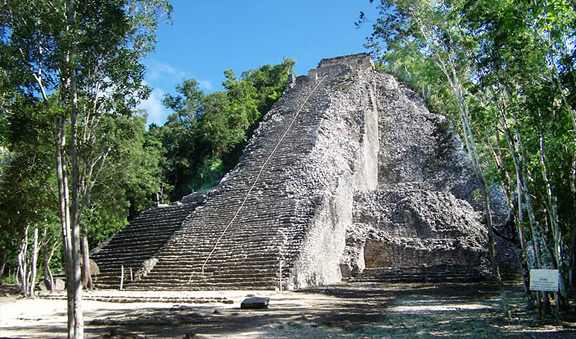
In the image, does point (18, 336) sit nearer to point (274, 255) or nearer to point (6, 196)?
point (6, 196)

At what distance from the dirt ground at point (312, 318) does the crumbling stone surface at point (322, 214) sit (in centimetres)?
220

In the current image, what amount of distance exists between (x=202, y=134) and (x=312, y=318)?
21977 mm

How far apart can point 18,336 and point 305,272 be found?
26.0 ft

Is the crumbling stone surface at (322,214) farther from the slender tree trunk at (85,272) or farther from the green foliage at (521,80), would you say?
the green foliage at (521,80)

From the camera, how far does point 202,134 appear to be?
2867 centimetres

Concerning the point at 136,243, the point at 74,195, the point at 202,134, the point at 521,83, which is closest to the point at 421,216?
the point at 521,83

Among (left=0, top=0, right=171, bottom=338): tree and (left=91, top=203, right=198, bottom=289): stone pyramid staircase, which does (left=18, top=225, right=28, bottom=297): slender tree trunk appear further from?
(left=0, top=0, right=171, bottom=338): tree

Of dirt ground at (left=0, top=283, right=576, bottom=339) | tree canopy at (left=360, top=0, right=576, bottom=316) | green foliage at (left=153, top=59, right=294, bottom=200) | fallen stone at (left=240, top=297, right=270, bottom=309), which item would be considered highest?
green foliage at (left=153, top=59, right=294, bottom=200)

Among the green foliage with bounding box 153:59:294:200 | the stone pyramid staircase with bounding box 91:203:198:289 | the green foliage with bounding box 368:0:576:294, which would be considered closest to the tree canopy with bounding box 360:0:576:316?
the green foliage with bounding box 368:0:576:294

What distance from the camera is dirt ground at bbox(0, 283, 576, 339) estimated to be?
669 centimetres

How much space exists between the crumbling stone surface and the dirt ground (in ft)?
7.23

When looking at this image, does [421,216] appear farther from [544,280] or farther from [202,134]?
[202,134]

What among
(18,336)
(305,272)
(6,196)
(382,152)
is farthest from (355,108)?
(18,336)

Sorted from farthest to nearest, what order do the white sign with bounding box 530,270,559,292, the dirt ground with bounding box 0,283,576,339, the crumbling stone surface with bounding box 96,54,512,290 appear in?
1. the crumbling stone surface with bounding box 96,54,512,290
2. the dirt ground with bounding box 0,283,576,339
3. the white sign with bounding box 530,270,559,292
